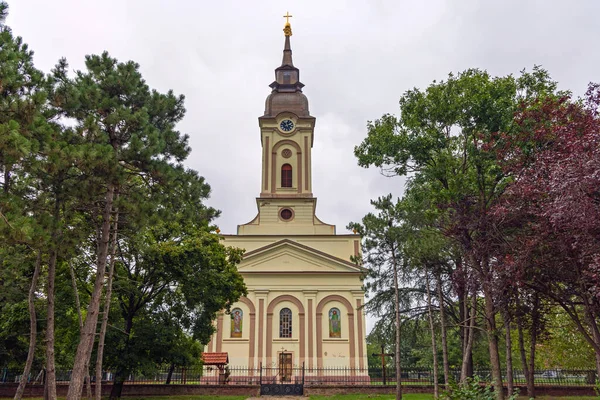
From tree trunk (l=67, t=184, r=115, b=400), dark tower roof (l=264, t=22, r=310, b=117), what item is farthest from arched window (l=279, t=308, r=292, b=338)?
tree trunk (l=67, t=184, r=115, b=400)

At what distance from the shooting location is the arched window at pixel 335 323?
32000 mm

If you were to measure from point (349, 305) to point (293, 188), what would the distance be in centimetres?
953

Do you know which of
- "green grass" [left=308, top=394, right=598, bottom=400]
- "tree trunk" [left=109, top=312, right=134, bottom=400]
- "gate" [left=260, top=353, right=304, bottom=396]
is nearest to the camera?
"tree trunk" [left=109, top=312, right=134, bottom=400]

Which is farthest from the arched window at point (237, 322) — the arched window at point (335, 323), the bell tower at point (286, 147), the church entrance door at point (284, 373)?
the bell tower at point (286, 147)

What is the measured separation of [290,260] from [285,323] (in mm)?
4081

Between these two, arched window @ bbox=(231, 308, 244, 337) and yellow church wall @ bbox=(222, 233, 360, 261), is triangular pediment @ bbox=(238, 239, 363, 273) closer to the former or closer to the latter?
yellow church wall @ bbox=(222, 233, 360, 261)

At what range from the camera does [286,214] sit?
3628 centimetres

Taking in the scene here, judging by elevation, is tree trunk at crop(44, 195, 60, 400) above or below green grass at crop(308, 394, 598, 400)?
above

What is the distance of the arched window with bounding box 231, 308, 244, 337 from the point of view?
31.8m

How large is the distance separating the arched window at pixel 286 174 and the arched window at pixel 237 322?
10108 millimetres

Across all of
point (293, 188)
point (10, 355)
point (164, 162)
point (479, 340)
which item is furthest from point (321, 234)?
point (164, 162)

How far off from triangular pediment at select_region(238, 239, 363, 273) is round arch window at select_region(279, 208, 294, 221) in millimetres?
3105

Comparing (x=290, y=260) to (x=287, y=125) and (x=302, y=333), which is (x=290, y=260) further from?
(x=287, y=125)

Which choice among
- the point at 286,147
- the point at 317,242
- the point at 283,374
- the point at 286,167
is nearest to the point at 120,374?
the point at 283,374
